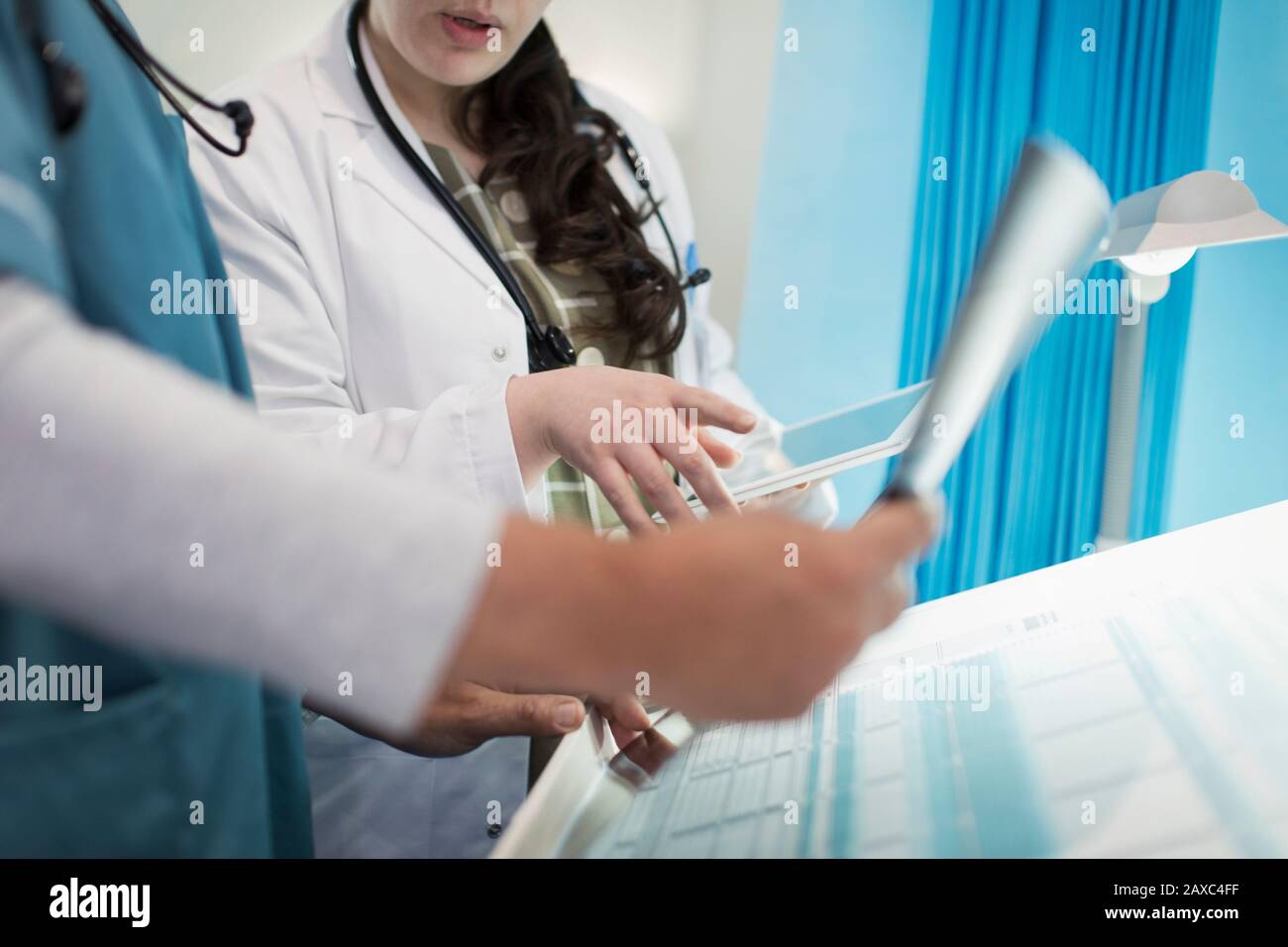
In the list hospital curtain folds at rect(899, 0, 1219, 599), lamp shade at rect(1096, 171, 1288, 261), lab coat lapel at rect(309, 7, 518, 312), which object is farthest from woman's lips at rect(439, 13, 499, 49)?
hospital curtain folds at rect(899, 0, 1219, 599)

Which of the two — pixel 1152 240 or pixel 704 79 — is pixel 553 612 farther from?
pixel 704 79

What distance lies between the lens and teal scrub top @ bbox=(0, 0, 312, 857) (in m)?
0.37

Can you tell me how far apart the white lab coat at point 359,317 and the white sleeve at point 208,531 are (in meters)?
0.36

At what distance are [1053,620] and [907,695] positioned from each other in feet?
0.44

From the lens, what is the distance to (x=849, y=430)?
623 millimetres

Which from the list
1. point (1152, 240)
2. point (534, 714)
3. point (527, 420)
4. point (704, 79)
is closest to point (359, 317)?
point (527, 420)

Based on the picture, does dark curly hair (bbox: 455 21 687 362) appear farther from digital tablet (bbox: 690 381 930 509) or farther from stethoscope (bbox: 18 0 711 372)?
digital tablet (bbox: 690 381 930 509)

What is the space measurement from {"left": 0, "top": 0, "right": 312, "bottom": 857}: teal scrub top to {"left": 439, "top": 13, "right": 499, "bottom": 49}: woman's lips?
425mm

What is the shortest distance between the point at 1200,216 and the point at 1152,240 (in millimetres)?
49

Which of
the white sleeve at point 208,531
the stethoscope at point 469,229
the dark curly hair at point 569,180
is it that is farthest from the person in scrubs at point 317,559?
the dark curly hair at point 569,180

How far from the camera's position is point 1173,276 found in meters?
1.34
